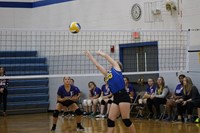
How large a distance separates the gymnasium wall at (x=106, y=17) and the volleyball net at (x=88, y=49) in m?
0.31

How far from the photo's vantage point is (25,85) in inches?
790

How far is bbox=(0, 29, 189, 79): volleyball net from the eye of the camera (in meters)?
15.5

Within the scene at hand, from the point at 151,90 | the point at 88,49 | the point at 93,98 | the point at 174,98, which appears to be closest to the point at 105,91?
the point at 93,98

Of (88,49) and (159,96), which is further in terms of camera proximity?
(88,49)

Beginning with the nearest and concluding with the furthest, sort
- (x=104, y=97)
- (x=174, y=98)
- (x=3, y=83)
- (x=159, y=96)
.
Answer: (x=174, y=98) → (x=159, y=96) → (x=104, y=97) → (x=3, y=83)

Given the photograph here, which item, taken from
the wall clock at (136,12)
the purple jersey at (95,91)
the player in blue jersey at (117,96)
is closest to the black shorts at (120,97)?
the player in blue jersey at (117,96)

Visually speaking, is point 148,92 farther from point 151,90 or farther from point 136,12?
point 136,12

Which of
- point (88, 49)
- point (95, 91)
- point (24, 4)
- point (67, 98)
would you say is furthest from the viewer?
point (24, 4)

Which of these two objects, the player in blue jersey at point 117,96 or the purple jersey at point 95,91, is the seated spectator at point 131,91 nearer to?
the purple jersey at point 95,91

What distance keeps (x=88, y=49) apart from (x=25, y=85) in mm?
3759

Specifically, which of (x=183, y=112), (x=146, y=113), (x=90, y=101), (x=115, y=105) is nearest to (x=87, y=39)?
(x=90, y=101)

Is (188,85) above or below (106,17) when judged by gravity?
below

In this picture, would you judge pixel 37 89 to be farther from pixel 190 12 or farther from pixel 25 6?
pixel 190 12

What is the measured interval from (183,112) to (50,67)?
7576 mm
